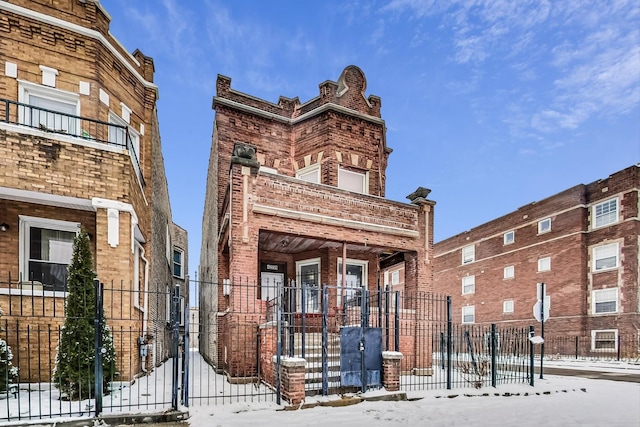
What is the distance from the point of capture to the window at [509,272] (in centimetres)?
2905

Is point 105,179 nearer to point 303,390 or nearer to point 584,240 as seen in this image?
point 303,390

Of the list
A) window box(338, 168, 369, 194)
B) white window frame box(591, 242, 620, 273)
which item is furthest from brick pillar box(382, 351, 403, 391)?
white window frame box(591, 242, 620, 273)

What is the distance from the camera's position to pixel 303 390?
7.58 meters

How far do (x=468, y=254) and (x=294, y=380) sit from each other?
101 feet

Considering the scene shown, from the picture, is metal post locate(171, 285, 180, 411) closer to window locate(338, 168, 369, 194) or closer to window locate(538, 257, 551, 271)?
window locate(338, 168, 369, 194)

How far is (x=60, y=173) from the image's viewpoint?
8.72 meters

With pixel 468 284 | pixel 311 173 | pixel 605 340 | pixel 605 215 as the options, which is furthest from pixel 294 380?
pixel 468 284

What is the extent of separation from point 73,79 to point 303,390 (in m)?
10.2

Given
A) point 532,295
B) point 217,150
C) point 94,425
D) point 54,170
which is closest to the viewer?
point 94,425

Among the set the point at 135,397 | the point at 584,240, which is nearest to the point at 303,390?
the point at 135,397

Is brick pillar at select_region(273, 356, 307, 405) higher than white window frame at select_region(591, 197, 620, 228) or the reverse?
the reverse

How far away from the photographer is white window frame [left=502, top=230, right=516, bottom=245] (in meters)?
→ 29.7

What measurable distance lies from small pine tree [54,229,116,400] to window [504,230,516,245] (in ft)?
97.3

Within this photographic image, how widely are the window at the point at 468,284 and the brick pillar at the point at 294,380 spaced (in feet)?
96.0
